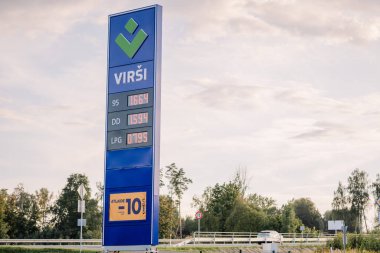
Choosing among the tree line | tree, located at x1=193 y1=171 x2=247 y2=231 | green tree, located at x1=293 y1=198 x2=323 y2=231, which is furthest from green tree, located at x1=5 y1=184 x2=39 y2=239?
green tree, located at x1=293 y1=198 x2=323 y2=231

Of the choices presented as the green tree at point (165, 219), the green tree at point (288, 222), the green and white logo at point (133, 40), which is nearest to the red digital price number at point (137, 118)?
the green and white logo at point (133, 40)

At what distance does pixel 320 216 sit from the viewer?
13850 centimetres

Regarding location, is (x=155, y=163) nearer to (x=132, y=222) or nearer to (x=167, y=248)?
(x=132, y=222)

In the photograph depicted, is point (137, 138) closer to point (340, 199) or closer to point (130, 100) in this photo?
point (130, 100)

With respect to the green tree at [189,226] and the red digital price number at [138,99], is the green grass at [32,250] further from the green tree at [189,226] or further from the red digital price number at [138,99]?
the green tree at [189,226]

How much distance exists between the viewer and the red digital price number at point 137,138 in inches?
1050

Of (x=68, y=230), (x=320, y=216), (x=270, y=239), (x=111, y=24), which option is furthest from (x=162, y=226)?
(x=111, y=24)

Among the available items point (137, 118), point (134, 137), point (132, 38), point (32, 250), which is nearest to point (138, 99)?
point (137, 118)

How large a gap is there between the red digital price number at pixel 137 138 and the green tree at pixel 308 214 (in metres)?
112

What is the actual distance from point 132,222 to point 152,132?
3644mm

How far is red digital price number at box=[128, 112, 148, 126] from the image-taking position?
2672 cm

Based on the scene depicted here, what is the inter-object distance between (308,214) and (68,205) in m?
54.9

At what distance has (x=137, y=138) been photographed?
26.9 metres

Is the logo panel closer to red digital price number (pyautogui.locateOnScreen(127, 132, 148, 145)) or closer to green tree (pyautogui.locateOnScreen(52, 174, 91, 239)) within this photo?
red digital price number (pyautogui.locateOnScreen(127, 132, 148, 145))
